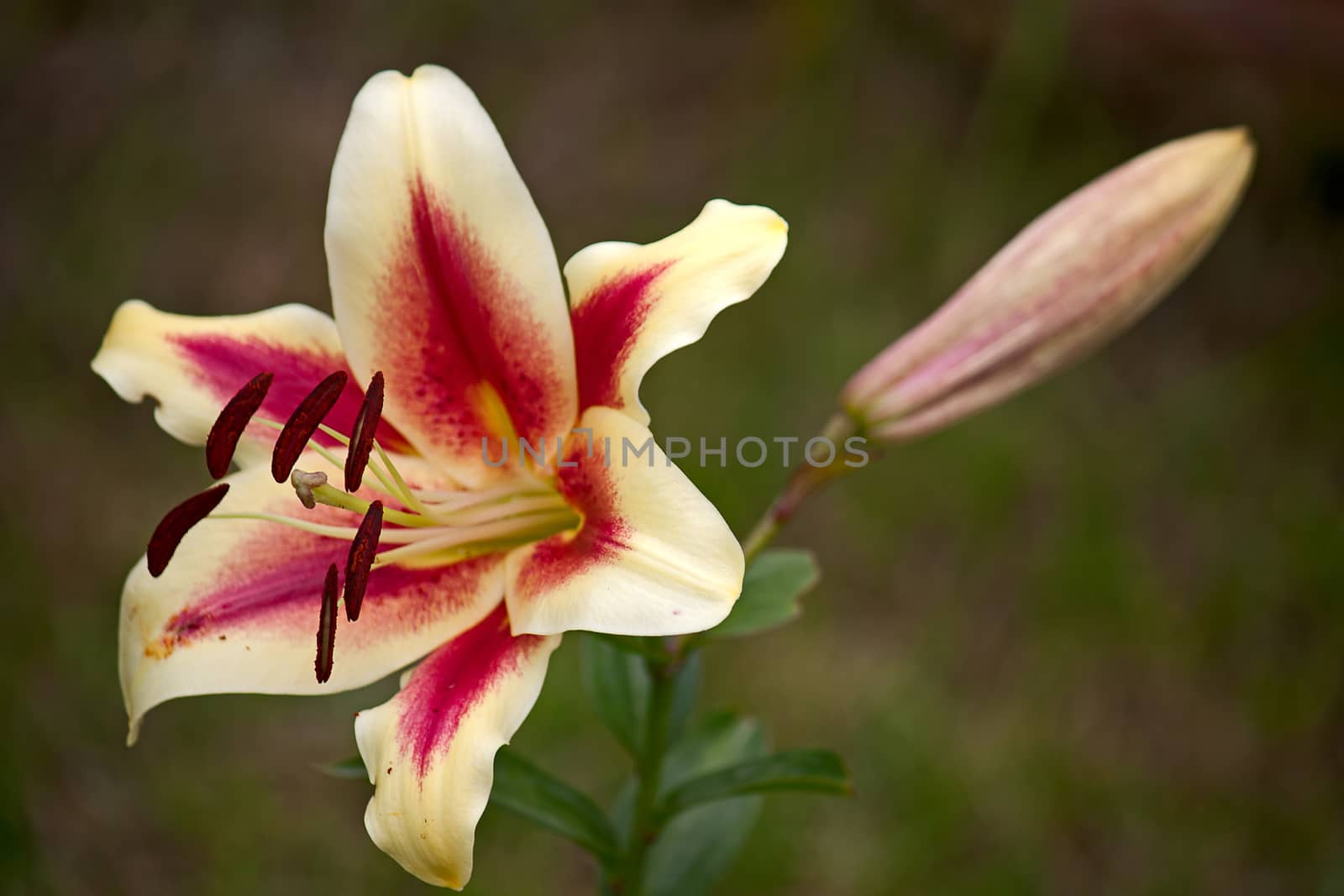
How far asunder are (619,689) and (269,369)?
1.16ft

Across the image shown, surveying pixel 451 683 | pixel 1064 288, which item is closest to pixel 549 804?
pixel 451 683

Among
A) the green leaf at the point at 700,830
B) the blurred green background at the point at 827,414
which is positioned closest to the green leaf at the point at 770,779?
the green leaf at the point at 700,830

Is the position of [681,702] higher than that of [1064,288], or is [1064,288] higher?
[1064,288]

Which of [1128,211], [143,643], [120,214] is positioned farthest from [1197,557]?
[120,214]

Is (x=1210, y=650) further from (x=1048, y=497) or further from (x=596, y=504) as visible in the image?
(x=596, y=504)

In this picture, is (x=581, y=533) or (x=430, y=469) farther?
(x=430, y=469)

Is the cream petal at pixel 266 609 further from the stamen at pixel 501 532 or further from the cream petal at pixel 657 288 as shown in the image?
the cream petal at pixel 657 288

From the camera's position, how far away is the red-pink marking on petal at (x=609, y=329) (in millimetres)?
676

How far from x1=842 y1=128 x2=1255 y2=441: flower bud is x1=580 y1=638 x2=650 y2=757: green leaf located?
0.27m

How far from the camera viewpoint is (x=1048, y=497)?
80.2 inches

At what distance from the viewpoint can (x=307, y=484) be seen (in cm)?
68

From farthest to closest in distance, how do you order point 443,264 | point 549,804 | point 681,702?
point 681,702 < point 549,804 < point 443,264

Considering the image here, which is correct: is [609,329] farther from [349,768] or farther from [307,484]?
[349,768]

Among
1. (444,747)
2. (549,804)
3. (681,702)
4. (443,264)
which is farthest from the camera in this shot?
(681,702)
